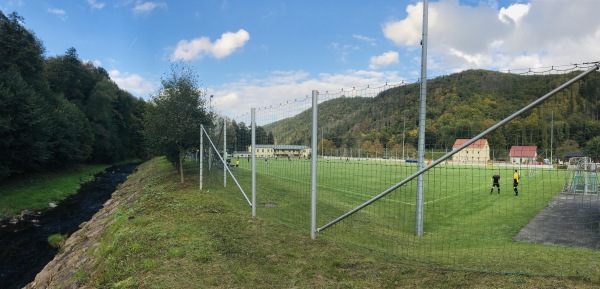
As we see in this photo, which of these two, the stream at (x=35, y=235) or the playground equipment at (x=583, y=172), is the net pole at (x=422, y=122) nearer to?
the playground equipment at (x=583, y=172)

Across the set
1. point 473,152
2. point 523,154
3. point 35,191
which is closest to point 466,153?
point 473,152

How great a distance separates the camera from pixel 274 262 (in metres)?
6.95

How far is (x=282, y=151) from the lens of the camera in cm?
1037

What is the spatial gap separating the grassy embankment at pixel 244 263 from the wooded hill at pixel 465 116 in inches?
86.2

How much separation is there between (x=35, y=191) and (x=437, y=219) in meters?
28.1

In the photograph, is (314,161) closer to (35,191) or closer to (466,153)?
(466,153)

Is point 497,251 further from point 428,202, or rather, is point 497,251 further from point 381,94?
point 428,202

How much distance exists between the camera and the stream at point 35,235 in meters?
11.8

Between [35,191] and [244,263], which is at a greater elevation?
[244,263]

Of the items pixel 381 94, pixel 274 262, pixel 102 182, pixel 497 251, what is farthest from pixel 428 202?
pixel 102 182

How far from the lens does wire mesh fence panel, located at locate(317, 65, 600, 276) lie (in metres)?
5.31

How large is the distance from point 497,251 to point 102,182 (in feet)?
124

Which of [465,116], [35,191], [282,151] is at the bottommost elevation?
[35,191]

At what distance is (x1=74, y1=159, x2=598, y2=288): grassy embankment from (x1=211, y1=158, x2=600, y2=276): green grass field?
0.66 metres
